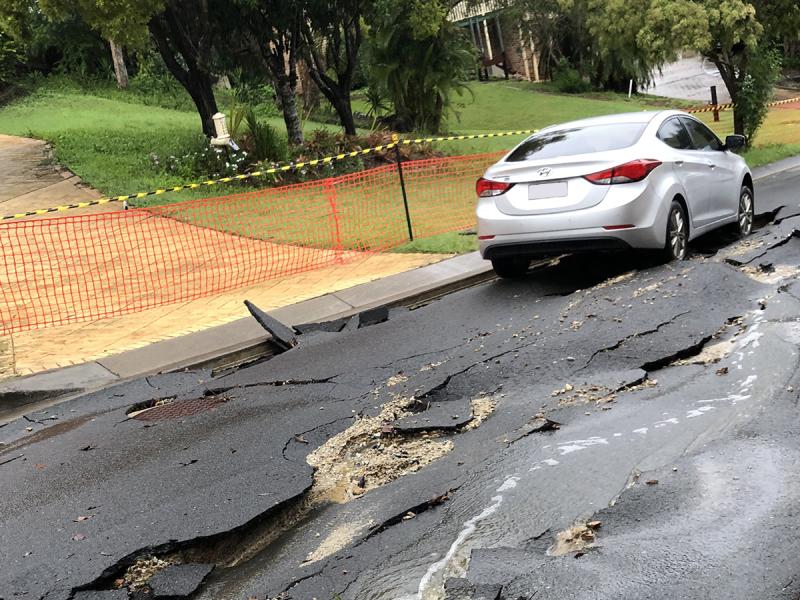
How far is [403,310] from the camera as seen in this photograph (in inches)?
345

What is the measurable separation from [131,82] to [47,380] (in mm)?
28648

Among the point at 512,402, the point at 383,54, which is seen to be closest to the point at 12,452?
the point at 512,402

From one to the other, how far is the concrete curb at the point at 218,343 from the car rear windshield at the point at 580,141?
1.73m

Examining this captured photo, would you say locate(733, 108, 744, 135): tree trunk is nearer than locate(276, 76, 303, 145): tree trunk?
Yes

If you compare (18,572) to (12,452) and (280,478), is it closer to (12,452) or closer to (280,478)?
(280,478)

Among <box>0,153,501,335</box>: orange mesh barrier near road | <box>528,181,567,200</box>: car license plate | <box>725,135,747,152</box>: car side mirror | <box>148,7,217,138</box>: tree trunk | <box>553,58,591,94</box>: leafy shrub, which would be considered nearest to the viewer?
<box>528,181,567,200</box>: car license plate

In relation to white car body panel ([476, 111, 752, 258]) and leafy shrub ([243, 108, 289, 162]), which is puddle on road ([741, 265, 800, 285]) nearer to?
white car body panel ([476, 111, 752, 258])

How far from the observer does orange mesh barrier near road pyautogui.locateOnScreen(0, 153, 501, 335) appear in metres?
10.5

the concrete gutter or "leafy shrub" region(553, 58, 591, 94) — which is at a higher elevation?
"leafy shrub" region(553, 58, 591, 94)

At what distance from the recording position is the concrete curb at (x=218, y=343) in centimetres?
743

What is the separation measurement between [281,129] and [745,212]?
57.0 ft

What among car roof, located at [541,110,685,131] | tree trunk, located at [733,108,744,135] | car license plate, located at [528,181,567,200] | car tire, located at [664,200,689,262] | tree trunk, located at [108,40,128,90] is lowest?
car tire, located at [664,200,689,262]

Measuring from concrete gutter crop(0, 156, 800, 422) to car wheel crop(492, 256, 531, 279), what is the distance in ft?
2.11

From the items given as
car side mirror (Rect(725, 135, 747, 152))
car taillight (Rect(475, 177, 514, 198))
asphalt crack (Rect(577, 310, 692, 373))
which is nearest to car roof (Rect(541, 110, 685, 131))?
car side mirror (Rect(725, 135, 747, 152))
